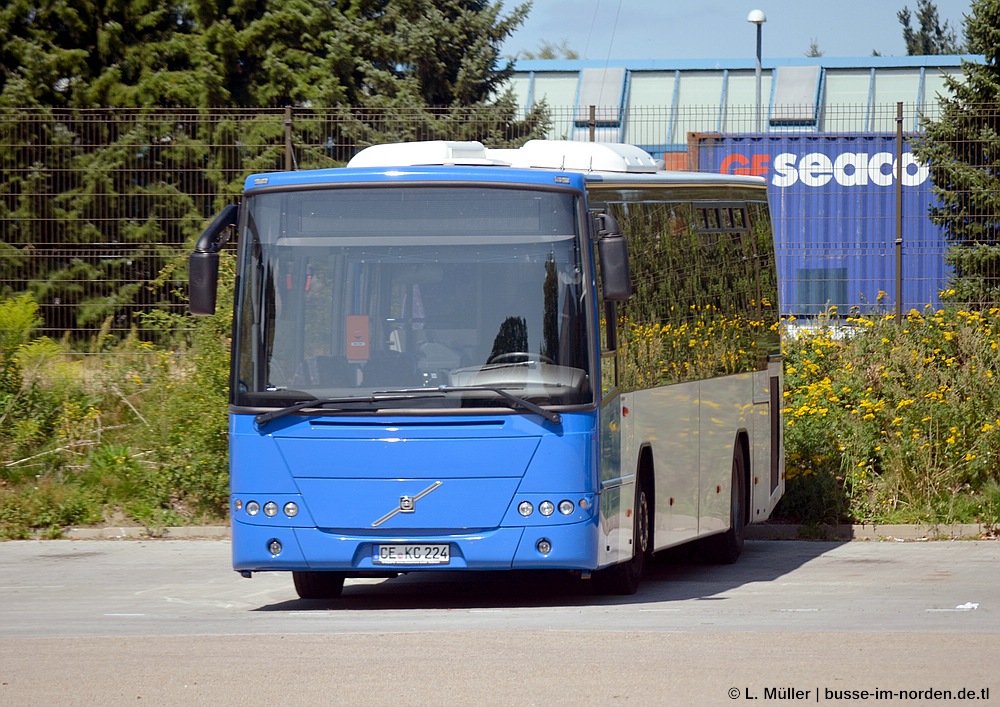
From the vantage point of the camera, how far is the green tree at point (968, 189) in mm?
19083

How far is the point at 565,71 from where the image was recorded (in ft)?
151

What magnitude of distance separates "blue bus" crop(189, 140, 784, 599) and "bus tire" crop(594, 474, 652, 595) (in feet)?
0.44

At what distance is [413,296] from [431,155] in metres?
1.50

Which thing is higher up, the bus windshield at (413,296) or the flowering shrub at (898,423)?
the bus windshield at (413,296)

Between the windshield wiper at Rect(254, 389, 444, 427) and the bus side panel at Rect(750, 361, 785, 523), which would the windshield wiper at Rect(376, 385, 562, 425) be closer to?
the windshield wiper at Rect(254, 389, 444, 427)

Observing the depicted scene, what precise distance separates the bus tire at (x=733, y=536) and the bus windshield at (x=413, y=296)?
3816mm

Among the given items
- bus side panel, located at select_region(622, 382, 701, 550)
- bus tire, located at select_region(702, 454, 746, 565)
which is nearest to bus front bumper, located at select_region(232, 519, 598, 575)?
bus side panel, located at select_region(622, 382, 701, 550)

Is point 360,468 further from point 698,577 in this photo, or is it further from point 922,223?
point 922,223

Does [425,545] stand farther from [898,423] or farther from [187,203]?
[187,203]

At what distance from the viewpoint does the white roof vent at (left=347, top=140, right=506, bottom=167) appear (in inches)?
468

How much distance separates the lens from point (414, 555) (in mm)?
10625

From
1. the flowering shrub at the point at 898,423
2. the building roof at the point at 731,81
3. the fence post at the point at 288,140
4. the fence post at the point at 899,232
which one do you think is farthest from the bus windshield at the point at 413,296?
the building roof at the point at 731,81

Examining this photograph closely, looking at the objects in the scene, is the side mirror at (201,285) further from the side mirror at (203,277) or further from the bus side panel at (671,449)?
the bus side panel at (671,449)

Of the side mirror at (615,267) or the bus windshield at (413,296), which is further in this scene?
the bus windshield at (413,296)
